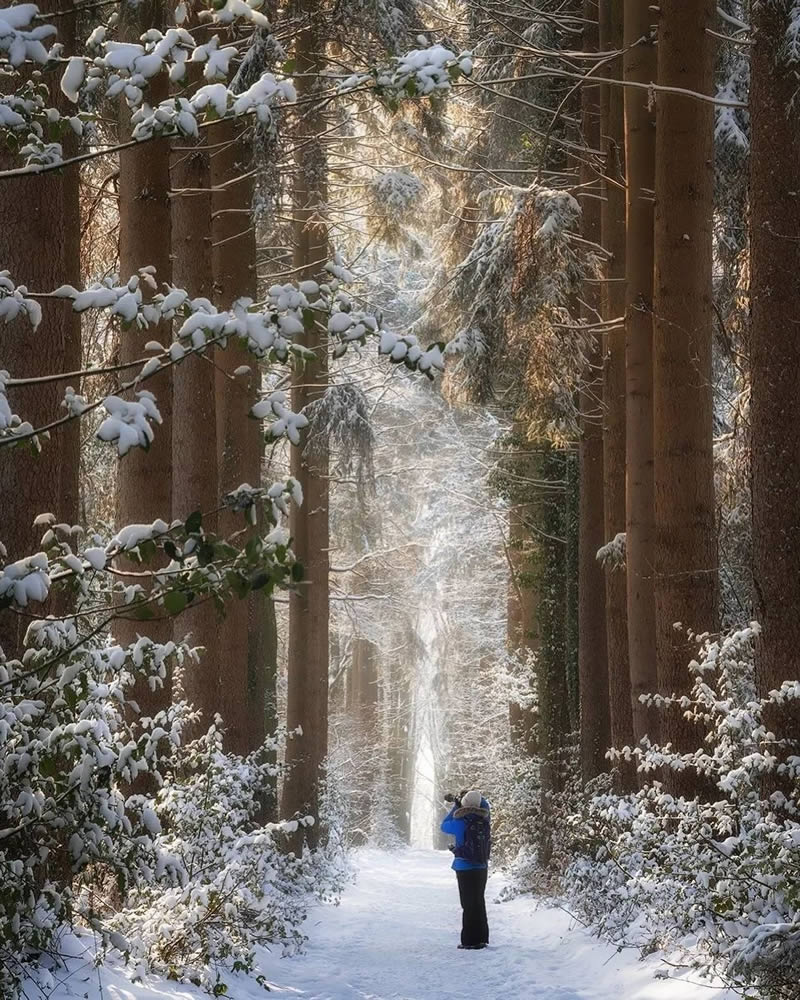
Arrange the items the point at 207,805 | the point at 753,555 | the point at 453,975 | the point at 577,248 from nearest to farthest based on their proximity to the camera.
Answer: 1. the point at 753,555
2. the point at 207,805
3. the point at 453,975
4. the point at 577,248

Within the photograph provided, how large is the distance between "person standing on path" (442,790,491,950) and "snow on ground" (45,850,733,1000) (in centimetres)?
24

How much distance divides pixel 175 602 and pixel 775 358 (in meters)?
5.04

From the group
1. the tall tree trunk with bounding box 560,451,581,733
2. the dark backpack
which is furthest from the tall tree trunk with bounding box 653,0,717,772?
the tall tree trunk with bounding box 560,451,581,733

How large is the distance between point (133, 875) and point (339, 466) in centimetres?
1237

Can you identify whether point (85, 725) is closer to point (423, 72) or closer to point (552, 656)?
point (423, 72)

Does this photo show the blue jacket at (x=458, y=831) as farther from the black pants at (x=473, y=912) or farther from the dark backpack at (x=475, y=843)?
the black pants at (x=473, y=912)

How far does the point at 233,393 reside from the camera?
42.9 feet

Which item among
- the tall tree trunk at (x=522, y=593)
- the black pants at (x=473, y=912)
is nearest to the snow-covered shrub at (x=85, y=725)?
the black pants at (x=473, y=912)

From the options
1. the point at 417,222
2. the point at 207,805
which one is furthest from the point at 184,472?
the point at 417,222

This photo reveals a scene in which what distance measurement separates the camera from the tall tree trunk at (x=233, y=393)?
12461 mm

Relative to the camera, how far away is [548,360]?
12.0 m

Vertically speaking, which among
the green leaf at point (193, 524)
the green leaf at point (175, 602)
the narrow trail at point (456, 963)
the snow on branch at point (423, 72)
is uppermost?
the snow on branch at point (423, 72)

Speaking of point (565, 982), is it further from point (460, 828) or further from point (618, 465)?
point (618, 465)

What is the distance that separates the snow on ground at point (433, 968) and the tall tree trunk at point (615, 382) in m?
2.30
